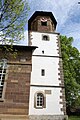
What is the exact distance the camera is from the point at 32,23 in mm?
21625

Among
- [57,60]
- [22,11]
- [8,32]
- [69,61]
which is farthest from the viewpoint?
[69,61]

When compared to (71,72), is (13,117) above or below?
below

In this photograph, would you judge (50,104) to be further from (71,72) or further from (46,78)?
(71,72)

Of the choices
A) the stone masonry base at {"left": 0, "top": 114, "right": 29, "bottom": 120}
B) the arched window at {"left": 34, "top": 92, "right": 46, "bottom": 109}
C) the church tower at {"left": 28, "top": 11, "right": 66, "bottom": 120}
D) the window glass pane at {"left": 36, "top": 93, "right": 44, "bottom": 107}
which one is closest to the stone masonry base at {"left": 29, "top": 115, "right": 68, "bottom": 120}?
the church tower at {"left": 28, "top": 11, "right": 66, "bottom": 120}

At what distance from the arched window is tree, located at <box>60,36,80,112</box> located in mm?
7909

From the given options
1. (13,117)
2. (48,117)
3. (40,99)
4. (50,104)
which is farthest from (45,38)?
(13,117)

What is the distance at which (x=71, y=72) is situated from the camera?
24062mm

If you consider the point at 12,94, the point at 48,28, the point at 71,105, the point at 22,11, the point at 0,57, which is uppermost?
the point at 48,28

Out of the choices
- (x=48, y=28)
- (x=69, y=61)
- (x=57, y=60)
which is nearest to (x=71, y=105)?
(x=69, y=61)

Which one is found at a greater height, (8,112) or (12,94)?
(12,94)

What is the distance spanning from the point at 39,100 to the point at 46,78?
2.13 meters

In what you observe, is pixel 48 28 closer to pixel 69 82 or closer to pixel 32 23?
pixel 32 23

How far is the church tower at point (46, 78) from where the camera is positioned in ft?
48.2

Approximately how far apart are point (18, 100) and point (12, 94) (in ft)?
2.39
